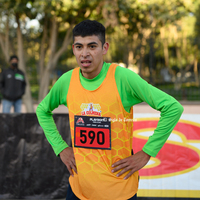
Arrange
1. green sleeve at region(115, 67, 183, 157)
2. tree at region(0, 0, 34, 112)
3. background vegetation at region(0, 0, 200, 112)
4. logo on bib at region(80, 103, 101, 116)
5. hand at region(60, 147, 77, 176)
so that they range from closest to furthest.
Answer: green sleeve at region(115, 67, 183, 157)
logo on bib at region(80, 103, 101, 116)
hand at region(60, 147, 77, 176)
tree at region(0, 0, 34, 112)
background vegetation at region(0, 0, 200, 112)

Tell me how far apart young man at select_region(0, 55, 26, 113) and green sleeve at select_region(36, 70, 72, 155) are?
5818 mm

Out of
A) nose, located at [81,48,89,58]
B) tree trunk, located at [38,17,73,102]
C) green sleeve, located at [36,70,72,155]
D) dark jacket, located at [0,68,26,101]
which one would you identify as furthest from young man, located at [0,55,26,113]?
nose, located at [81,48,89,58]

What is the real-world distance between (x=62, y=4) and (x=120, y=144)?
7.66m

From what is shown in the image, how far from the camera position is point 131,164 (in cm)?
189

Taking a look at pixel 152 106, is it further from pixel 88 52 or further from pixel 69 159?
pixel 69 159

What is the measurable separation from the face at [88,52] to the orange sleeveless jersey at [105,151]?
13 centimetres

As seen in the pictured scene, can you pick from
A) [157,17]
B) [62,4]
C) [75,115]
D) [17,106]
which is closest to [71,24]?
[62,4]

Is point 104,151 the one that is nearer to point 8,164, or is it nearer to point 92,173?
point 92,173

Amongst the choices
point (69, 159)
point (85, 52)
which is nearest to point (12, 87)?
point (69, 159)

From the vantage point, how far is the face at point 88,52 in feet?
6.14

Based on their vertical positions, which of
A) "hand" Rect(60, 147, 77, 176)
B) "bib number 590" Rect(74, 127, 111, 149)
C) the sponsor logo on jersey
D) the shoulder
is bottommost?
"hand" Rect(60, 147, 77, 176)

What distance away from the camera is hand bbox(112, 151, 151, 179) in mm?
1893

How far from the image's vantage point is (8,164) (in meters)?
4.10

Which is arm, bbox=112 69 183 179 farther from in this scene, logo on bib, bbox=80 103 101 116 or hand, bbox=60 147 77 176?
hand, bbox=60 147 77 176
